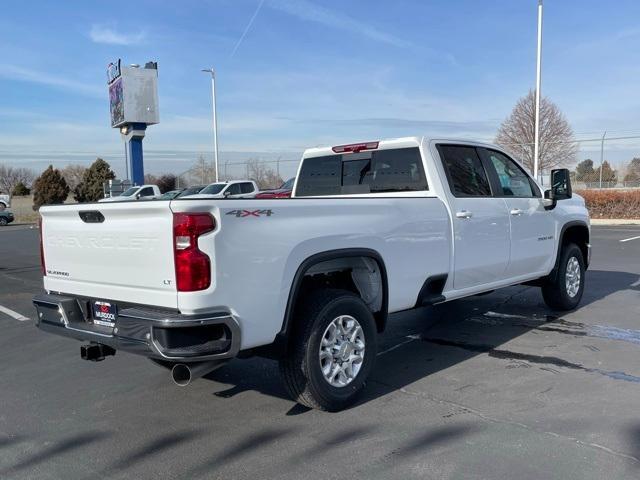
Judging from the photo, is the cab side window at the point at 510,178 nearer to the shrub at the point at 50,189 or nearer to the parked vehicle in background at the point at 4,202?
the parked vehicle in background at the point at 4,202

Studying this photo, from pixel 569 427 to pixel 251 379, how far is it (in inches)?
101

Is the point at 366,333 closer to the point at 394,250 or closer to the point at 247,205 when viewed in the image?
the point at 394,250

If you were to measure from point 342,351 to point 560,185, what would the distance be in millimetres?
3622

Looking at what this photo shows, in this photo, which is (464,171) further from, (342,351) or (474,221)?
(342,351)

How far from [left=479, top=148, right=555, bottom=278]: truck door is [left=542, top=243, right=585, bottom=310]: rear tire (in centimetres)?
36

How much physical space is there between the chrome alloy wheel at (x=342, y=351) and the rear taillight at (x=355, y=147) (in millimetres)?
2069

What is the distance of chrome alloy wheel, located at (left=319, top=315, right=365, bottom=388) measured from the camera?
4.21 meters

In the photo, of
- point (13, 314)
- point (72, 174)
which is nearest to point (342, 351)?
point (13, 314)

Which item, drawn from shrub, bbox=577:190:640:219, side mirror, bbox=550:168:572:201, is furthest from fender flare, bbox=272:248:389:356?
shrub, bbox=577:190:640:219

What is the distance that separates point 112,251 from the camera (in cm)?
391

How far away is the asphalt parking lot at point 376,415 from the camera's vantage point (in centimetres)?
346

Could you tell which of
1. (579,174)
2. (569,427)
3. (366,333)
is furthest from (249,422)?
(579,174)

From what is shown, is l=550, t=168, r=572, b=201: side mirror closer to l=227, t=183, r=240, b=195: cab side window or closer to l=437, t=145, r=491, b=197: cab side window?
l=437, t=145, r=491, b=197: cab side window

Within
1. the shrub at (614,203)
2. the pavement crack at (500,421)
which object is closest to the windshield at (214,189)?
the shrub at (614,203)
